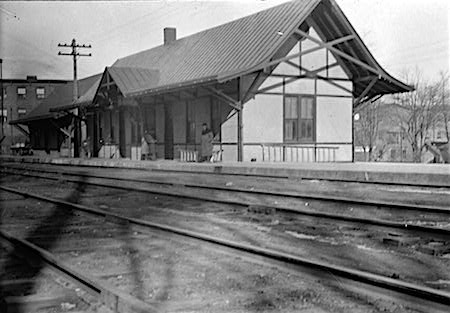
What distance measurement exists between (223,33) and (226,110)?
604 centimetres

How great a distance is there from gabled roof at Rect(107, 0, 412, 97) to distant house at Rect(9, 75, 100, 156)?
1496 cm

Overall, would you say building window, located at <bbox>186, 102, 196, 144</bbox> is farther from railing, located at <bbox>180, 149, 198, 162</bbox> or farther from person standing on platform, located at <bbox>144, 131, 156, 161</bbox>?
person standing on platform, located at <bbox>144, 131, 156, 161</bbox>

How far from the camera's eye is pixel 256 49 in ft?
81.8

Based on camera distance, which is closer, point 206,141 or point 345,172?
point 345,172

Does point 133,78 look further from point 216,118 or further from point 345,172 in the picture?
point 345,172

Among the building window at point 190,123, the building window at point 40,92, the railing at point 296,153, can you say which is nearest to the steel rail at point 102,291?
the railing at point 296,153

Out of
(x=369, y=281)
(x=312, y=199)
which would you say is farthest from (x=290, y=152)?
(x=369, y=281)

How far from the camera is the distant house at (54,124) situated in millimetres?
44438

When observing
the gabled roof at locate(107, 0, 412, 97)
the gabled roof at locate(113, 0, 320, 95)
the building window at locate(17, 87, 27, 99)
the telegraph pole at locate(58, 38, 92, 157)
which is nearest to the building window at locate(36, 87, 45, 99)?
the building window at locate(17, 87, 27, 99)

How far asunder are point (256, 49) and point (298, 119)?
13.0 ft

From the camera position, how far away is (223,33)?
98.3 feet

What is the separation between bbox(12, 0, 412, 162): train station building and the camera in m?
25.0

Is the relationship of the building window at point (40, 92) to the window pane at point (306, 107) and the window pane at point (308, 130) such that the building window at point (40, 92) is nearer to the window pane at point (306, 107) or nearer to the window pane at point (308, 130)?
the window pane at point (306, 107)

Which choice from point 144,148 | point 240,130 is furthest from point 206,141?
point 144,148
